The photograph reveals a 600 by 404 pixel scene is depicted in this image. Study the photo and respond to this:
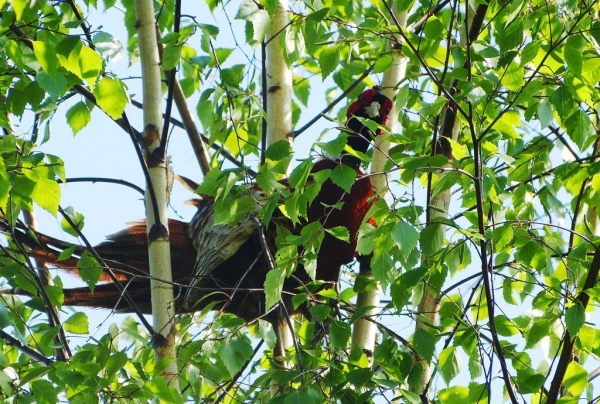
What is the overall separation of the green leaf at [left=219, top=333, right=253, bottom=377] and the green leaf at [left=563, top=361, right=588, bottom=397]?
3.24ft

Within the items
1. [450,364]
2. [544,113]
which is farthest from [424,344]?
[544,113]

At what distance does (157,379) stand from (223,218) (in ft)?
1.73

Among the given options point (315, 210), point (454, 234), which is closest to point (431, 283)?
point (454, 234)

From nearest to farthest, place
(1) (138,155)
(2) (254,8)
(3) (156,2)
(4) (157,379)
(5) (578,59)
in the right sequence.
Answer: (5) (578,59) < (4) (157,379) < (2) (254,8) < (1) (138,155) < (3) (156,2)

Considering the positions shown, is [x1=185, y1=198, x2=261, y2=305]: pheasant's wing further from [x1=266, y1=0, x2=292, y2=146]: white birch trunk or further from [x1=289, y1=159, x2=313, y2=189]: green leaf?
[x1=289, y1=159, x2=313, y2=189]: green leaf

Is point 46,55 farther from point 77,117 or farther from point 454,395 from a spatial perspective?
point 454,395

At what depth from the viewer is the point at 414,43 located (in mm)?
2893

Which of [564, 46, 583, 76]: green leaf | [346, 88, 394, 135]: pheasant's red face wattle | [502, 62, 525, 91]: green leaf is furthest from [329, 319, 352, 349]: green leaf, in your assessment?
[346, 88, 394, 135]: pheasant's red face wattle

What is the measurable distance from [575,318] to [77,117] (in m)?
1.80

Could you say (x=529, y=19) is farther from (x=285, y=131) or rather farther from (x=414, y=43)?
(x=285, y=131)

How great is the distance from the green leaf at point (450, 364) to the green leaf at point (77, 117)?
1478 millimetres

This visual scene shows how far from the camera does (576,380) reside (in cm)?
275

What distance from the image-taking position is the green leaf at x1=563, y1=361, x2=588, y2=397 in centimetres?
275

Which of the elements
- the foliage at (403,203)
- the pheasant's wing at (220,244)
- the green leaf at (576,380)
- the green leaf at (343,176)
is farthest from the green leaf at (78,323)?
the green leaf at (576,380)
